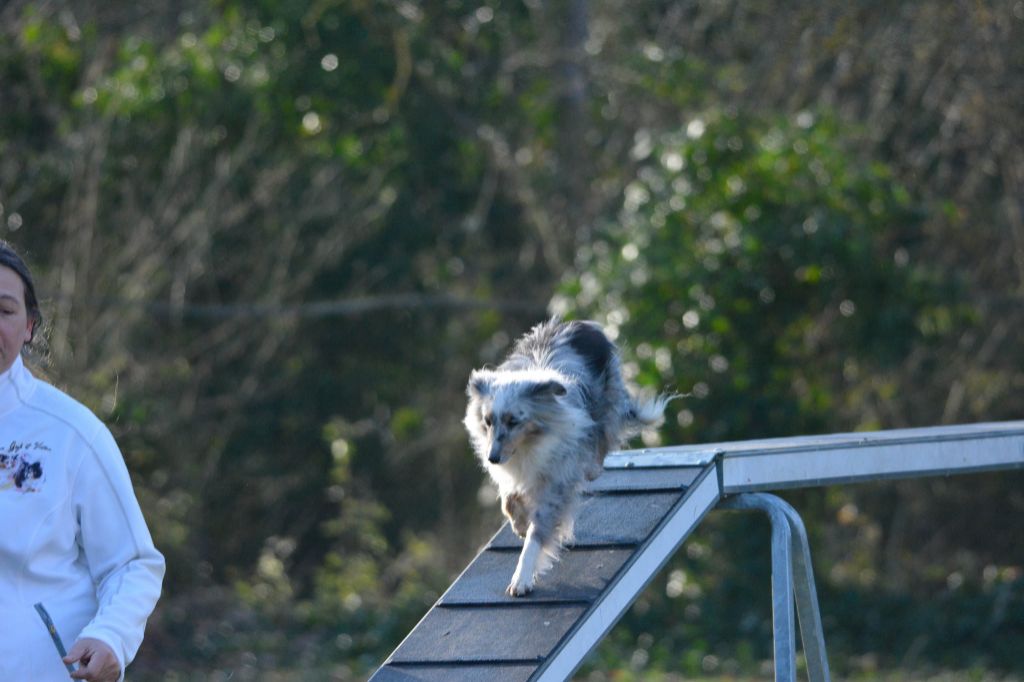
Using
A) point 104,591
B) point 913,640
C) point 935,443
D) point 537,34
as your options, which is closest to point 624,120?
point 537,34

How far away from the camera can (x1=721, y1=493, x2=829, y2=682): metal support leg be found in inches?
171

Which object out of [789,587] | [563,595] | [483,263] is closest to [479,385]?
[563,595]

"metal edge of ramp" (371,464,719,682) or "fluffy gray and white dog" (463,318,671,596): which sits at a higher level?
"fluffy gray and white dog" (463,318,671,596)

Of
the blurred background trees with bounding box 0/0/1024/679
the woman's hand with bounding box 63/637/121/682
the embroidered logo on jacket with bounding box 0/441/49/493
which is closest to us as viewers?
the woman's hand with bounding box 63/637/121/682

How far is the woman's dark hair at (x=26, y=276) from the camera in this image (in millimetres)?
2920

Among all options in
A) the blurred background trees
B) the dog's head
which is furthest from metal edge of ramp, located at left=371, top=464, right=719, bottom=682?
the blurred background trees

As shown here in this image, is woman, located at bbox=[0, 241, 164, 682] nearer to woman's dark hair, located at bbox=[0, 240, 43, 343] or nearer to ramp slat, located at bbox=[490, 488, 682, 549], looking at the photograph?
woman's dark hair, located at bbox=[0, 240, 43, 343]

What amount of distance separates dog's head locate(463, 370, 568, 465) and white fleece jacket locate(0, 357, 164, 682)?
5.79ft

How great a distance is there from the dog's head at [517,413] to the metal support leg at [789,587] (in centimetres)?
75

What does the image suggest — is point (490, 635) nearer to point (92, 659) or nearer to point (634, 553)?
point (634, 553)

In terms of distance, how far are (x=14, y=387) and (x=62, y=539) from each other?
1.12 ft

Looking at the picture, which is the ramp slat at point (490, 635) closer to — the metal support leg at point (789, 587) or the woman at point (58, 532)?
the metal support leg at point (789, 587)

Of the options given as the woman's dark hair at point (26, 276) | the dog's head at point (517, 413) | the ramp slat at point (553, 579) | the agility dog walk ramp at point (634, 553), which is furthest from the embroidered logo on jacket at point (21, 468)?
the dog's head at point (517, 413)

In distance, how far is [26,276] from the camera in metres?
2.97
